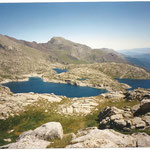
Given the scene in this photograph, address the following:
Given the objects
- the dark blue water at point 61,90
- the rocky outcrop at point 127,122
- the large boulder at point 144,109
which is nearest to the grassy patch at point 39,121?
the rocky outcrop at point 127,122

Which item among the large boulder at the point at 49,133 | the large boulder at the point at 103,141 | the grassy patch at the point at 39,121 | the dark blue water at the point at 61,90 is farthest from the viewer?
the dark blue water at the point at 61,90

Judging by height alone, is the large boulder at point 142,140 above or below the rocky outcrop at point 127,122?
above

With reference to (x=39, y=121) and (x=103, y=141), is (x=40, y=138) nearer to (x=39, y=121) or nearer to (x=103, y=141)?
(x=103, y=141)

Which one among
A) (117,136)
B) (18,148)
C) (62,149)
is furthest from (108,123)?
(18,148)

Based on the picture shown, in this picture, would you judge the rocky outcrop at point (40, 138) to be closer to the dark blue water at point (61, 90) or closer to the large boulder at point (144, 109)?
the large boulder at point (144, 109)

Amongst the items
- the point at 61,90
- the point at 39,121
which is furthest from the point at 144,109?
the point at 61,90

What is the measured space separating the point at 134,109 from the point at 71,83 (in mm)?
131423

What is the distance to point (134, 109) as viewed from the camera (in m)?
17.4

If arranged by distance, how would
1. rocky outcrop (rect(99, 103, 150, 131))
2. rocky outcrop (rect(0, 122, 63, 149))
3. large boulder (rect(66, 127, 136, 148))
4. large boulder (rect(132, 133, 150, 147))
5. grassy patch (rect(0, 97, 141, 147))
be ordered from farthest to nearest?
grassy patch (rect(0, 97, 141, 147)) → rocky outcrop (rect(99, 103, 150, 131)) → rocky outcrop (rect(0, 122, 63, 149)) → large boulder (rect(132, 133, 150, 147)) → large boulder (rect(66, 127, 136, 148))

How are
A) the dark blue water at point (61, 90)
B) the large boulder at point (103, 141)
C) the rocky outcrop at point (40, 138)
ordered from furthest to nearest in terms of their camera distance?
the dark blue water at point (61, 90) < the rocky outcrop at point (40, 138) < the large boulder at point (103, 141)

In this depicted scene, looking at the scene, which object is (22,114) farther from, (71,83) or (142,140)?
(71,83)

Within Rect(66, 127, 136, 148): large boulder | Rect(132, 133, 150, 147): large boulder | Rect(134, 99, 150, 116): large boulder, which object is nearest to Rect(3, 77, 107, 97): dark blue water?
Rect(134, 99, 150, 116): large boulder

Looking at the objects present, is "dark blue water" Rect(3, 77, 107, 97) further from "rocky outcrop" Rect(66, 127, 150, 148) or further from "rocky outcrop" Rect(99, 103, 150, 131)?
"rocky outcrop" Rect(66, 127, 150, 148)

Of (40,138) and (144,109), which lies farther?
(144,109)
